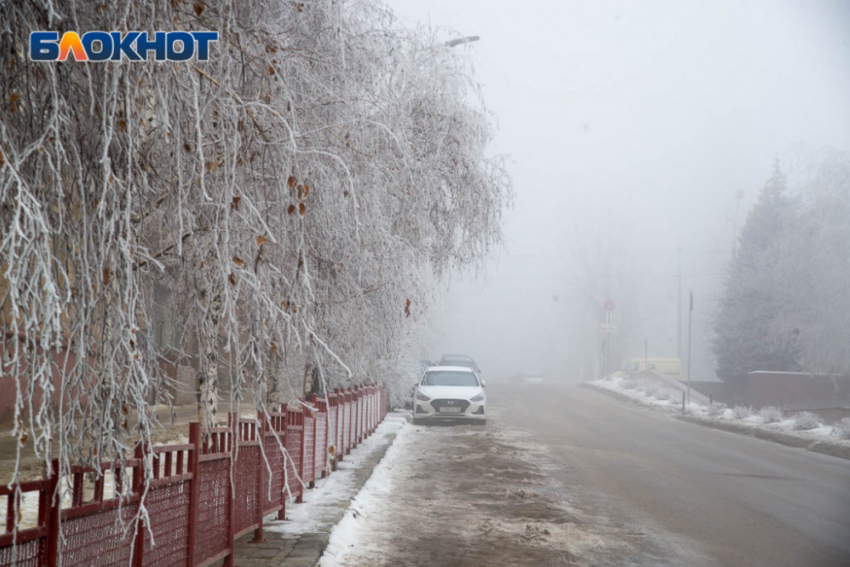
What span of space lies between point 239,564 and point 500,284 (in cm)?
18910

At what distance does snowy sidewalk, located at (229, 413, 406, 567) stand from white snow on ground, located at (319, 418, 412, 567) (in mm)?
73

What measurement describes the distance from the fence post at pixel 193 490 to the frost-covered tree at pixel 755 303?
36381 millimetres

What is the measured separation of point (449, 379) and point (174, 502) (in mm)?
19950

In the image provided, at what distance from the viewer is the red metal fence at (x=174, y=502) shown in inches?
145

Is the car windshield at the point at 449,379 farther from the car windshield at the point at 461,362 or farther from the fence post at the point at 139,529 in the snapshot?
the fence post at the point at 139,529

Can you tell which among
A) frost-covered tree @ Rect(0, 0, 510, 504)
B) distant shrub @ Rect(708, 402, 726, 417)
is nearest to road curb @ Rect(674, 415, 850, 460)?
distant shrub @ Rect(708, 402, 726, 417)

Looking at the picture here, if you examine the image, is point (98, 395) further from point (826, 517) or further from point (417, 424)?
point (417, 424)

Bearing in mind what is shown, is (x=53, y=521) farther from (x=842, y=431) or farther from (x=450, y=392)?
(x=450, y=392)

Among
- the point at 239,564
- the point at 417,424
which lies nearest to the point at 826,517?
the point at 239,564

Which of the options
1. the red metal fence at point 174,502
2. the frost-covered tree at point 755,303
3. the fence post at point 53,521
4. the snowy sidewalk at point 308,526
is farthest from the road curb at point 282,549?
the frost-covered tree at point 755,303

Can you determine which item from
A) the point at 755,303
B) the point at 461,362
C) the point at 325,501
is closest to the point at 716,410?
the point at 461,362

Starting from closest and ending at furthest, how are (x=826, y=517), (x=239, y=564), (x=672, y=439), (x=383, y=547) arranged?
(x=239, y=564), (x=383, y=547), (x=826, y=517), (x=672, y=439)

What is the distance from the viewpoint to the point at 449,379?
82.1ft

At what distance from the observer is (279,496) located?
8406 mm
